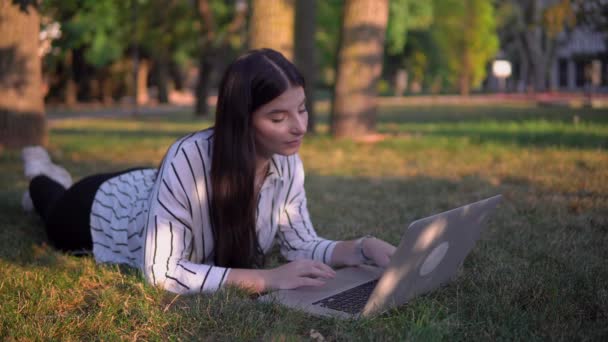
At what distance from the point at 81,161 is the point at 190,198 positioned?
600 centimetres

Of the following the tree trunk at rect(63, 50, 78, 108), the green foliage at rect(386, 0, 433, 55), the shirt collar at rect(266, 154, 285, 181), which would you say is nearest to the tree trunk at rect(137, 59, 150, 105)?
the tree trunk at rect(63, 50, 78, 108)

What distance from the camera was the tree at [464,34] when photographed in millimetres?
41000

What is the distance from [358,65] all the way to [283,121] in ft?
24.9

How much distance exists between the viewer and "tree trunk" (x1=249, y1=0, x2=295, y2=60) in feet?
31.9

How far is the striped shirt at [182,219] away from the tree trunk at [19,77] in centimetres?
526

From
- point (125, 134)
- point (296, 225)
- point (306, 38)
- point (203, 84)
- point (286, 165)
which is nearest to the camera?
point (286, 165)

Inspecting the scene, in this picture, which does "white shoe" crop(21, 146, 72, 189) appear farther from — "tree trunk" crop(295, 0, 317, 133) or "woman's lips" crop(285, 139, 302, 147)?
"tree trunk" crop(295, 0, 317, 133)

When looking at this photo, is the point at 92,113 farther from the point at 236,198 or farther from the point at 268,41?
the point at 236,198

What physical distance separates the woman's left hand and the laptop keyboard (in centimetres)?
16

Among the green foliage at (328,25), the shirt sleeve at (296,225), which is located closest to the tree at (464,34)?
the green foliage at (328,25)

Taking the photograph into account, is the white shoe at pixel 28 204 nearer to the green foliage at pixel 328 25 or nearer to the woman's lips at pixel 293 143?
the woman's lips at pixel 293 143

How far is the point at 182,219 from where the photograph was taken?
9.21ft

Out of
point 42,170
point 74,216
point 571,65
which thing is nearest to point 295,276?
point 74,216

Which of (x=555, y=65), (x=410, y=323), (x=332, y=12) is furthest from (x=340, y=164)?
(x=555, y=65)
